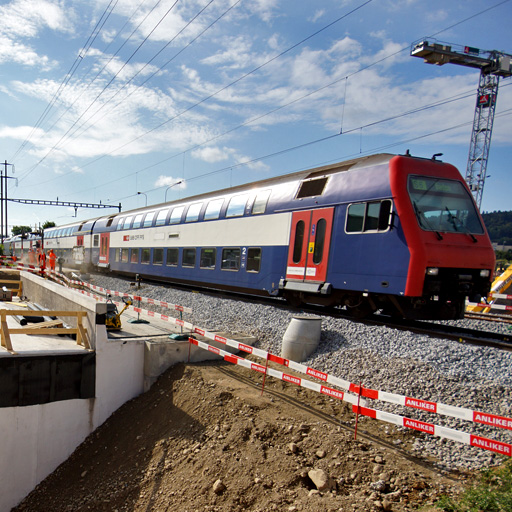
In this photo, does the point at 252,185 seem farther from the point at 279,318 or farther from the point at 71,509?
the point at 71,509

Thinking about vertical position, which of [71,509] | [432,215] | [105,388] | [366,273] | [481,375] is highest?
[432,215]

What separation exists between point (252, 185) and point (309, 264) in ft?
14.6

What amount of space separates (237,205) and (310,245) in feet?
13.4

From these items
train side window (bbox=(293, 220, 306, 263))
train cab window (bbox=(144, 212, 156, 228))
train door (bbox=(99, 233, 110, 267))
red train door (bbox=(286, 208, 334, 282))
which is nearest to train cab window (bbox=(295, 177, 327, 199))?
red train door (bbox=(286, 208, 334, 282))

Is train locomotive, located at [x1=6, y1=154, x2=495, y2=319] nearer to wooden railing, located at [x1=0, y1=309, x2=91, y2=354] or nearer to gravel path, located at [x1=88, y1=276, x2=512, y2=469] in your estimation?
gravel path, located at [x1=88, y1=276, x2=512, y2=469]

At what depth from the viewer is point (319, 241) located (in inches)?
412

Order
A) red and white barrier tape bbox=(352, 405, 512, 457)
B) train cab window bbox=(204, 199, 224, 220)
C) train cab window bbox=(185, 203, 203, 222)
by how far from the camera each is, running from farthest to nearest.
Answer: train cab window bbox=(185, 203, 203, 222), train cab window bbox=(204, 199, 224, 220), red and white barrier tape bbox=(352, 405, 512, 457)

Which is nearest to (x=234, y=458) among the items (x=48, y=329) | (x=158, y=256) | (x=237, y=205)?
(x=48, y=329)

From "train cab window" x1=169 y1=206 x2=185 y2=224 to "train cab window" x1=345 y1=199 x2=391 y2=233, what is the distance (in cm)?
945

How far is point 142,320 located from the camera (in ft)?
34.2

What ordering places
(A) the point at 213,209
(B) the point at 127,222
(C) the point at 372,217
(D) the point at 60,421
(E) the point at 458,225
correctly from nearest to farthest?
(D) the point at 60,421 → (E) the point at 458,225 → (C) the point at 372,217 → (A) the point at 213,209 → (B) the point at 127,222

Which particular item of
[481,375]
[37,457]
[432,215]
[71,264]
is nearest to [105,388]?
[37,457]

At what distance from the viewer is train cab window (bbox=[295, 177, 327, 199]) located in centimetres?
1078

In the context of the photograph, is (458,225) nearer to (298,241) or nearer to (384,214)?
(384,214)
